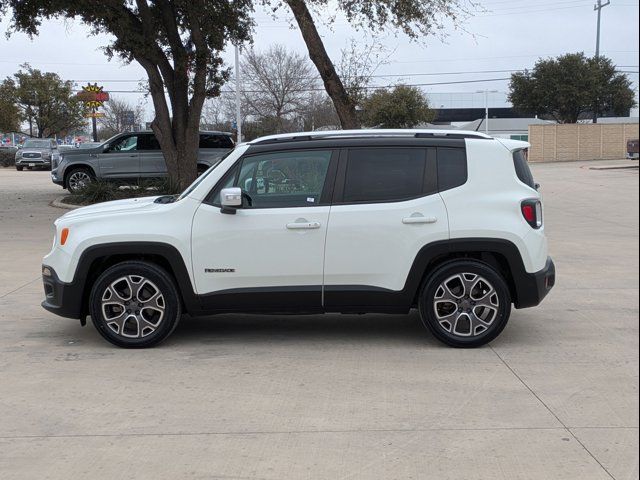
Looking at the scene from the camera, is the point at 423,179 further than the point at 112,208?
No

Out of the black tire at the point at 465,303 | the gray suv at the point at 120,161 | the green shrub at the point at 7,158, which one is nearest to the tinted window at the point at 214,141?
the gray suv at the point at 120,161

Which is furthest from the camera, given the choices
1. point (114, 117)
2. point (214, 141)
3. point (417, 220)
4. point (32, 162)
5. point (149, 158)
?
point (114, 117)

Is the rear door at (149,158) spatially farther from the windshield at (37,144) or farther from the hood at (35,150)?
the windshield at (37,144)

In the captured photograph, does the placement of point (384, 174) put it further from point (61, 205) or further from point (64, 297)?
point (61, 205)

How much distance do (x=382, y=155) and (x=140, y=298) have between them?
2.42 meters

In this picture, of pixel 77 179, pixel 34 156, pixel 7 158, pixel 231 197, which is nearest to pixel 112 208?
pixel 231 197

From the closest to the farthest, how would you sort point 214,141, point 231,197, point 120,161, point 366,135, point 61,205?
point 231,197 < point 366,135 < point 61,205 < point 120,161 < point 214,141

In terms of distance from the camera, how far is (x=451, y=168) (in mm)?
6203

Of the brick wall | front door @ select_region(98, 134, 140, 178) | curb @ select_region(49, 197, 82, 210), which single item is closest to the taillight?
curb @ select_region(49, 197, 82, 210)

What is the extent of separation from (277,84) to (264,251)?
44.1 meters

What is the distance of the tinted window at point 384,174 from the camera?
618cm

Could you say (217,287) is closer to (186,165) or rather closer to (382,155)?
(382,155)

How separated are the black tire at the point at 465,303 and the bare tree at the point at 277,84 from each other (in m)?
42.5

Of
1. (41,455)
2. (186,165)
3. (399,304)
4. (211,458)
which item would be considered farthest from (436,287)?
(186,165)
